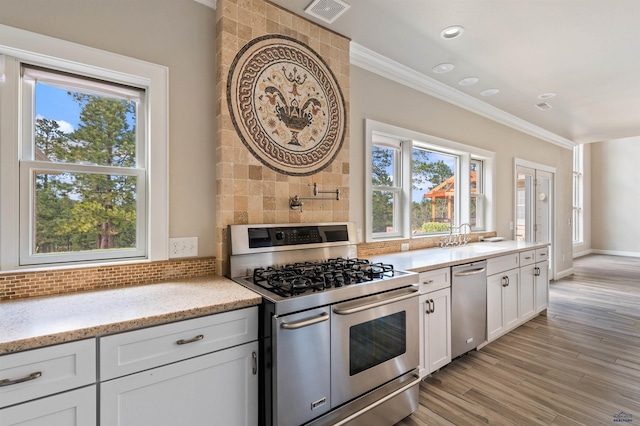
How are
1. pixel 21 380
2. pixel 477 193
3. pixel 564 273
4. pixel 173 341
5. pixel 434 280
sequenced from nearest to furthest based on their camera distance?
pixel 21 380, pixel 173 341, pixel 434 280, pixel 477 193, pixel 564 273

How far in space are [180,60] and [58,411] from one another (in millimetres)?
1847

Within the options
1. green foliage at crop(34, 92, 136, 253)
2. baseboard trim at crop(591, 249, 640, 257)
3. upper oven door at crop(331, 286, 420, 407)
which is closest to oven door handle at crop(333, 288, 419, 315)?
upper oven door at crop(331, 286, 420, 407)

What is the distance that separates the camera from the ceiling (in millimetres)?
2146

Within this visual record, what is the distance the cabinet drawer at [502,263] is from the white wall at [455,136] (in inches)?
51.1

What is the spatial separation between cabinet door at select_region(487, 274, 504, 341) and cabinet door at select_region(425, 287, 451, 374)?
2.40ft

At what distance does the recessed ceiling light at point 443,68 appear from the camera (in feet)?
9.59

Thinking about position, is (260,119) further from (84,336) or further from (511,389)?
(511,389)

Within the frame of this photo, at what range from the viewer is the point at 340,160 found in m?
2.53

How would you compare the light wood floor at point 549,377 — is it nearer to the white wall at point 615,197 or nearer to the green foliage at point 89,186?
the green foliage at point 89,186

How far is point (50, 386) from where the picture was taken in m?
1.06

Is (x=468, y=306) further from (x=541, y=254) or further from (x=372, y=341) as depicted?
(x=541, y=254)

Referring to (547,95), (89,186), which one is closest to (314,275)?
(89,186)

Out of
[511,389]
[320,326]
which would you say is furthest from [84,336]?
[511,389]

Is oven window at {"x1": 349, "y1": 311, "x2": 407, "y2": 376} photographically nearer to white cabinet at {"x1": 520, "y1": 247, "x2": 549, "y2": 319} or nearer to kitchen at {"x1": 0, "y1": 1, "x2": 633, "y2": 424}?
kitchen at {"x1": 0, "y1": 1, "x2": 633, "y2": 424}
